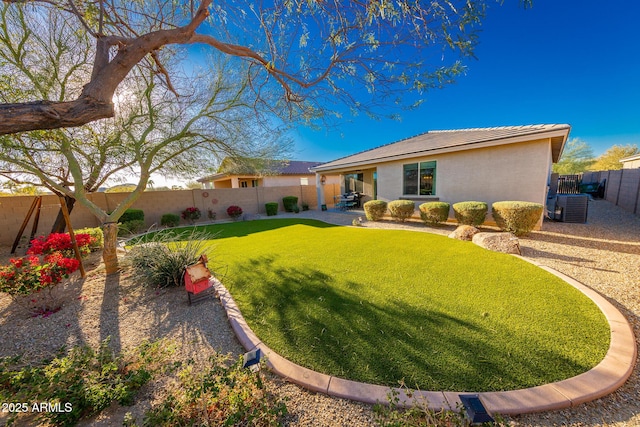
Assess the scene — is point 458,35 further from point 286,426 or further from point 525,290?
point 286,426

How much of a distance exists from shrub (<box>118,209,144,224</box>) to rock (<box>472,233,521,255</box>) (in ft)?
46.4

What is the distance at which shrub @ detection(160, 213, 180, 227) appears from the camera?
11.6 meters

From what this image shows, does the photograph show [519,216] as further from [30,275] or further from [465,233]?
[30,275]

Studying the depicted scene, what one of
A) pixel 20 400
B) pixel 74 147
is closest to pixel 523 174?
pixel 20 400

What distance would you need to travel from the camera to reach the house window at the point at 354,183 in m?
15.1

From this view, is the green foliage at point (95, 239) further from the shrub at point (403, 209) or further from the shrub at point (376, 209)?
the shrub at point (403, 209)

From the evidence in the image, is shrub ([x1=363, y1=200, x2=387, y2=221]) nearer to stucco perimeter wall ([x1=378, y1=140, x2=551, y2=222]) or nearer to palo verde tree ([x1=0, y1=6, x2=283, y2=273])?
stucco perimeter wall ([x1=378, y1=140, x2=551, y2=222])

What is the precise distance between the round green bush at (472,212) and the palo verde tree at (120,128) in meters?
6.77

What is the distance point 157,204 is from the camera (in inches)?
468

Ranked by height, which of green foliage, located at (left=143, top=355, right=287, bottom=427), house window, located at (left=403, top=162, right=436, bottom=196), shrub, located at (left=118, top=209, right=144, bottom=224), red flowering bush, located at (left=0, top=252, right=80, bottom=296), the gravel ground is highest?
house window, located at (left=403, top=162, right=436, bottom=196)

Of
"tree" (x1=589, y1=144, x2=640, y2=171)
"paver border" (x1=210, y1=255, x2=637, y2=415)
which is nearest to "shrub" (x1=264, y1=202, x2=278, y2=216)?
"paver border" (x1=210, y1=255, x2=637, y2=415)

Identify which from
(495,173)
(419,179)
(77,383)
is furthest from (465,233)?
(77,383)

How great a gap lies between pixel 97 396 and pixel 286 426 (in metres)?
1.60

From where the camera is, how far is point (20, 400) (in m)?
1.76
